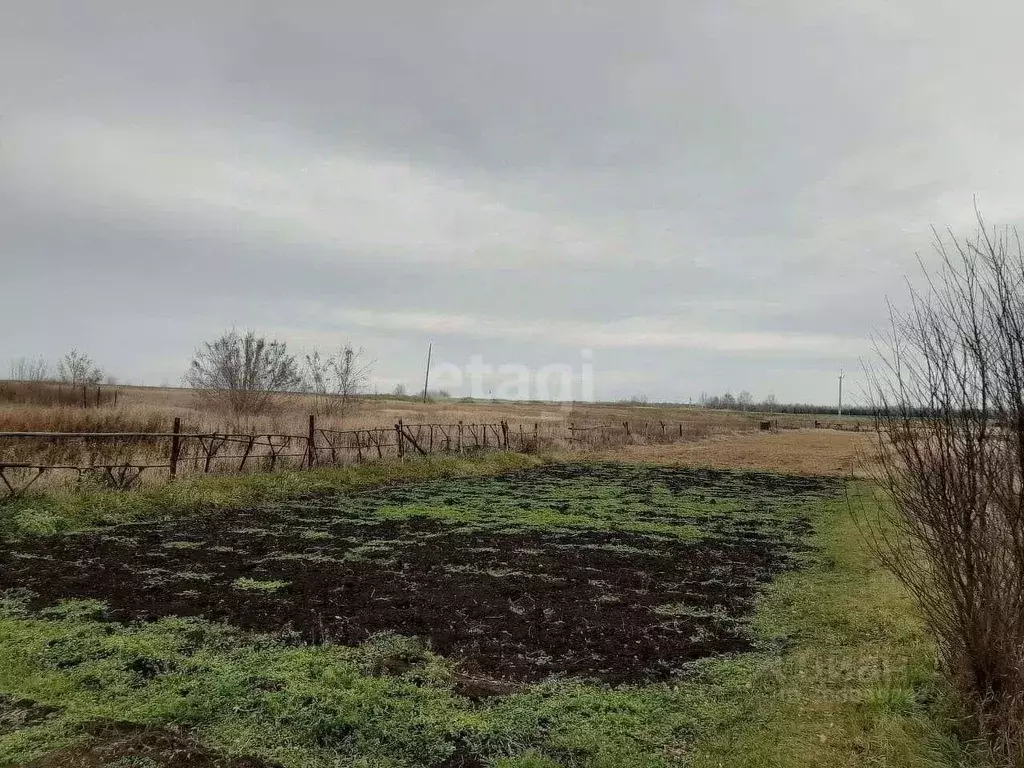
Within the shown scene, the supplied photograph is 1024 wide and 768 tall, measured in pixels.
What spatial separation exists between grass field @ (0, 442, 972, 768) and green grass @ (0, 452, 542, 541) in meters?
0.08

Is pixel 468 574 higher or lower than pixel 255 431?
lower

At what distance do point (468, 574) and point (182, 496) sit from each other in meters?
6.75

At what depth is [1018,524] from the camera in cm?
328

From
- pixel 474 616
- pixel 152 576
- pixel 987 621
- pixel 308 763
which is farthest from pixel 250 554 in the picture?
pixel 987 621

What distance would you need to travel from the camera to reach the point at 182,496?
11.6 m

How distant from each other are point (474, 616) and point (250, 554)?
3.82 m

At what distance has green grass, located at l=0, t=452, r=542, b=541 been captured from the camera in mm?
9398

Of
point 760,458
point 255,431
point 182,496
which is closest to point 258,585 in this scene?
point 182,496

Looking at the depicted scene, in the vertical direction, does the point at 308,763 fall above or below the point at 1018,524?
below

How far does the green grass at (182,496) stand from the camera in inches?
370

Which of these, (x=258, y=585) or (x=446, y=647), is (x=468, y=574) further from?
(x=446, y=647)

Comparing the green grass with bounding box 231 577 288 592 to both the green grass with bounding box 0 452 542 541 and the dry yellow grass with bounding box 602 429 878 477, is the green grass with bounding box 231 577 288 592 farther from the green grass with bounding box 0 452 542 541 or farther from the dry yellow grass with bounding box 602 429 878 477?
the dry yellow grass with bounding box 602 429 878 477

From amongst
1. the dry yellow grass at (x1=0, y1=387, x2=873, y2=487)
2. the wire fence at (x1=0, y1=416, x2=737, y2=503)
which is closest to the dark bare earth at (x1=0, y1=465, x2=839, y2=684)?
the wire fence at (x1=0, y1=416, x2=737, y2=503)

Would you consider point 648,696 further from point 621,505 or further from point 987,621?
point 621,505
